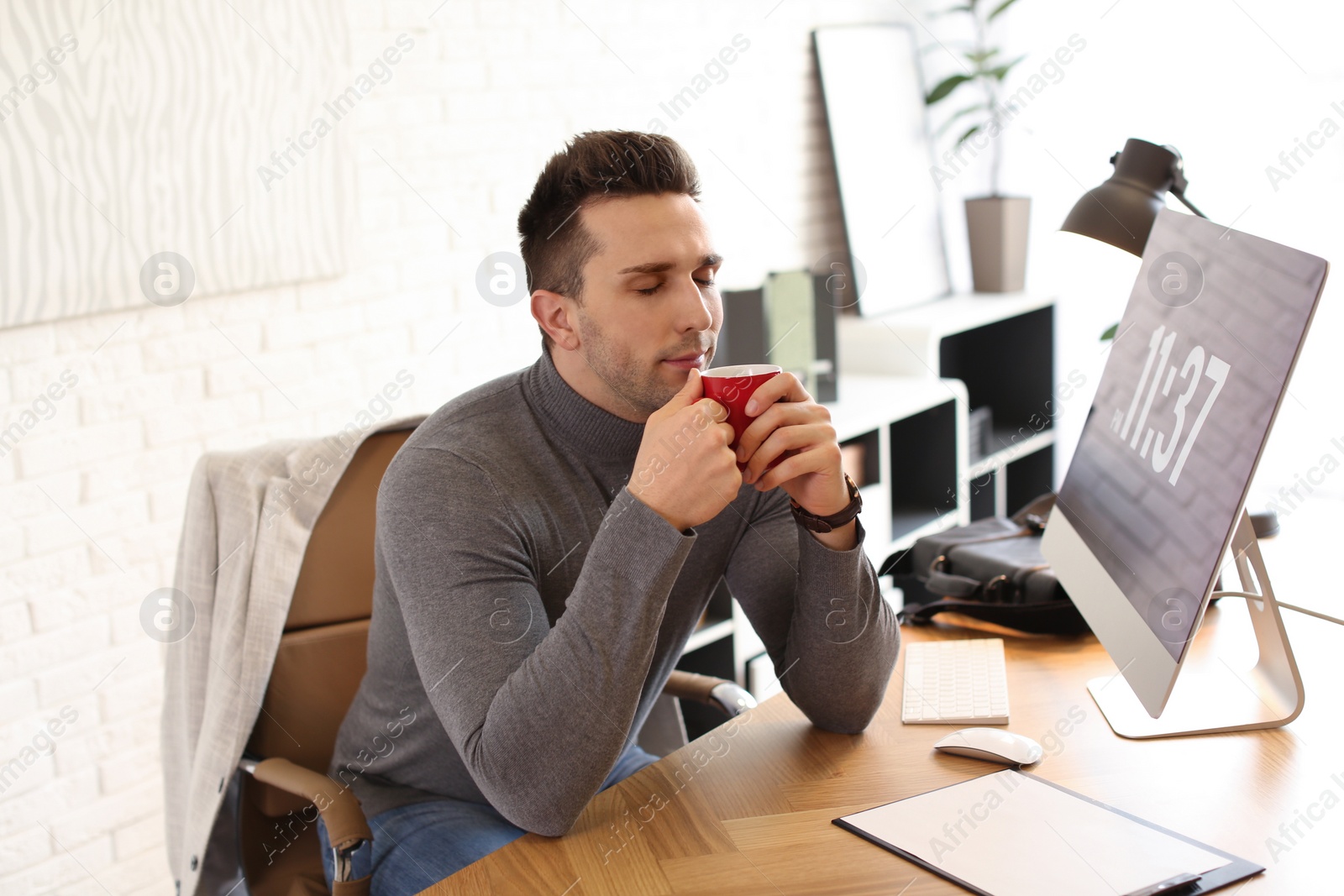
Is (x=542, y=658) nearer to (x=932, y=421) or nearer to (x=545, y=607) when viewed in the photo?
(x=545, y=607)

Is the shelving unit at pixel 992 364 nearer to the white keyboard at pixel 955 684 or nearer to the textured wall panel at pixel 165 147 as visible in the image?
the textured wall panel at pixel 165 147

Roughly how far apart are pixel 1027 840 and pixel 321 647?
38.7 inches

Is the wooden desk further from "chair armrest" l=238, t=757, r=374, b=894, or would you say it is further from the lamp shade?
the lamp shade

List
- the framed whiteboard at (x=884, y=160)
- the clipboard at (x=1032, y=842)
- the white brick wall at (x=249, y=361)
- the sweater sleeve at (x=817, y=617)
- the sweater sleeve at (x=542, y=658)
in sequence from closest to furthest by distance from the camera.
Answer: the clipboard at (x=1032, y=842) < the sweater sleeve at (x=542, y=658) < the sweater sleeve at (x=817, y=617) < the white brick wall at (x=249, y=361) < the framed whiteboard at (x=884, y=160)

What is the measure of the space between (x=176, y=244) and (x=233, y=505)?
0.77 m

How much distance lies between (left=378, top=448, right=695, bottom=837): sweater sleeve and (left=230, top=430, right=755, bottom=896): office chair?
0.35 metres

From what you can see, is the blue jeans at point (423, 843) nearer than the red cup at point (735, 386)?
No

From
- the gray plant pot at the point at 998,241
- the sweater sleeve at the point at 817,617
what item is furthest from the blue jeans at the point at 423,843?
the gray plant pot at the point at 998,241

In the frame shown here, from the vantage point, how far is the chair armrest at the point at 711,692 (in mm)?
1643

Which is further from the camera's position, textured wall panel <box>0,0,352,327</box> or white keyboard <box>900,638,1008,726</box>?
textured wall panel <box>0,0,352,327</box>

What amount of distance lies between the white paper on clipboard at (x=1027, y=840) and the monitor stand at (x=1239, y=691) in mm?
187

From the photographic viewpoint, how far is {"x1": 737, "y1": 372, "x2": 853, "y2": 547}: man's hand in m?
1.18

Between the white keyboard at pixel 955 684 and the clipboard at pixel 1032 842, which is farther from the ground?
the clipboard at pixel 1032 842

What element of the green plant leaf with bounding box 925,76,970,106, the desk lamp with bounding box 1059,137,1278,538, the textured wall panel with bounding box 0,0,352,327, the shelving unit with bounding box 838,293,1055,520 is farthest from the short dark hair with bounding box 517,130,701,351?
the green plant leaf with bounding box 925,76,970,106
